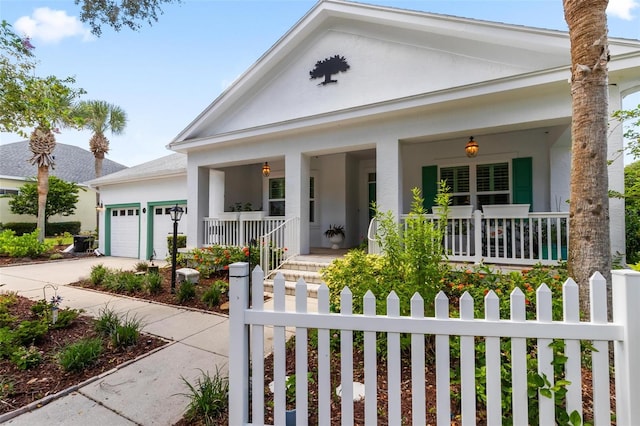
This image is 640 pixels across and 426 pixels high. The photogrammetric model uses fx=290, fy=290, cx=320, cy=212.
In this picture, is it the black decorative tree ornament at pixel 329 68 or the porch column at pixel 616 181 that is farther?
the black decorative tree ornament at pixel 329 68

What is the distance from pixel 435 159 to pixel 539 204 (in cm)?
267

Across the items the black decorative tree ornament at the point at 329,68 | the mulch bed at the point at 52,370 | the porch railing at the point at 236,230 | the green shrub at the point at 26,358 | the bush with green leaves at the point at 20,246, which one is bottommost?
the mulch bed at the point at 52,370

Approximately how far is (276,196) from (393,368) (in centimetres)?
895

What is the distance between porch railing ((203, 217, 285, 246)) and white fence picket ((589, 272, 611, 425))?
656 centimetres

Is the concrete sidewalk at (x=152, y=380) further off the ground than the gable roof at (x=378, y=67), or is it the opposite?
the gable roof at (x=378, y=67)

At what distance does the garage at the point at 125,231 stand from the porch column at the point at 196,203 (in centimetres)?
483

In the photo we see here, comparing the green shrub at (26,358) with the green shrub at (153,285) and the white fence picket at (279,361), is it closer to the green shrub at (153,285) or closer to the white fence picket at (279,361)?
the green shrub at (153,285)

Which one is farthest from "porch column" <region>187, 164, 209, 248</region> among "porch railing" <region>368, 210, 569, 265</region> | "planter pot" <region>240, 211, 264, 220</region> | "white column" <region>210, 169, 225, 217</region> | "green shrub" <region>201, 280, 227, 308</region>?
"porch railing" <region>368, 210, 569, 265</region>

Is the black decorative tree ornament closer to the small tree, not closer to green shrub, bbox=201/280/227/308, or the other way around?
green shrub, bbox=201/280/227/308

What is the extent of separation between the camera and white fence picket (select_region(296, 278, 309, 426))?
1859 mm

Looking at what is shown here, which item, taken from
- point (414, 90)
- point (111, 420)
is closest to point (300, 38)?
point (414, 90)

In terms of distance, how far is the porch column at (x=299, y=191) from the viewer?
7223mm

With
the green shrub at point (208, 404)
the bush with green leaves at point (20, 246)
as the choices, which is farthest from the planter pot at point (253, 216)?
the bush with green leaves at point (20, 246)

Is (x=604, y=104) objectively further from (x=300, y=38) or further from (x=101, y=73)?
(x=101, y=73)
